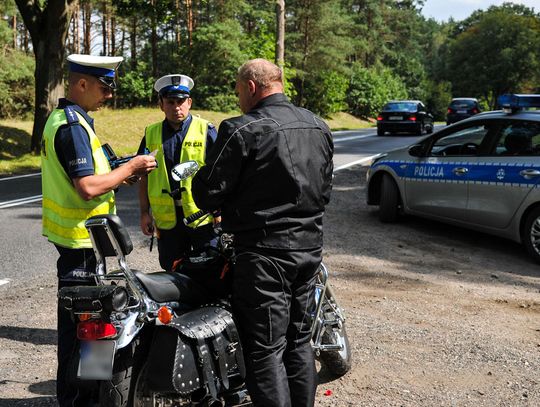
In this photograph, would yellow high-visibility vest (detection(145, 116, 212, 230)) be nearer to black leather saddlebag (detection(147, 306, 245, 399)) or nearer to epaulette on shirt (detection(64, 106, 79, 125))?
epaulette on shirt (detection(64, 106, 79, 125))

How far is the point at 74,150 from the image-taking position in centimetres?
308

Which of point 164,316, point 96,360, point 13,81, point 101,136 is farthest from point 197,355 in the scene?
point 13,81

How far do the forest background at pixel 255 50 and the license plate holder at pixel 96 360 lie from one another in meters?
15.2

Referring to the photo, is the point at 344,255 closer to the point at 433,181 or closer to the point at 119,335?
the point at 433,181

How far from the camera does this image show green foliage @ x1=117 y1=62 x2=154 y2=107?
40625mm

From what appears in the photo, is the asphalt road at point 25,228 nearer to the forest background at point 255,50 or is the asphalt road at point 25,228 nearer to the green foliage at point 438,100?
the forest background at point 255,50

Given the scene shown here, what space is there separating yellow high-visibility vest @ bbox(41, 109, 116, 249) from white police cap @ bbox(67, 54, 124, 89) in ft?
0.73

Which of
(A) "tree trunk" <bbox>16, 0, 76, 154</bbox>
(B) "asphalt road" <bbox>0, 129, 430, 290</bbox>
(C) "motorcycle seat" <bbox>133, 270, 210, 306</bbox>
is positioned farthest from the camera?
(A) "tree trunk" <bbox>16, 0, 76, 154</bbox>

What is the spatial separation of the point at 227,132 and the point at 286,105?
35cm

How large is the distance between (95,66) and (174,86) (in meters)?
1.08

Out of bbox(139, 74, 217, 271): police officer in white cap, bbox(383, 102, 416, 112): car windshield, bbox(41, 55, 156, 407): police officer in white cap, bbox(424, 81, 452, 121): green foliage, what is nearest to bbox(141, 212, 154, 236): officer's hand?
bbox(139, 74, 217, 271): police officer in white cap

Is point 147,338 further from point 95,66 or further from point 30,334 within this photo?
point 30,334

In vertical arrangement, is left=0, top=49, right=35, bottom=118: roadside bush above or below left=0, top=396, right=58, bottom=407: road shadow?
above

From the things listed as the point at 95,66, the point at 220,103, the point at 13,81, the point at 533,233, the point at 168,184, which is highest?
the point at 13,81
